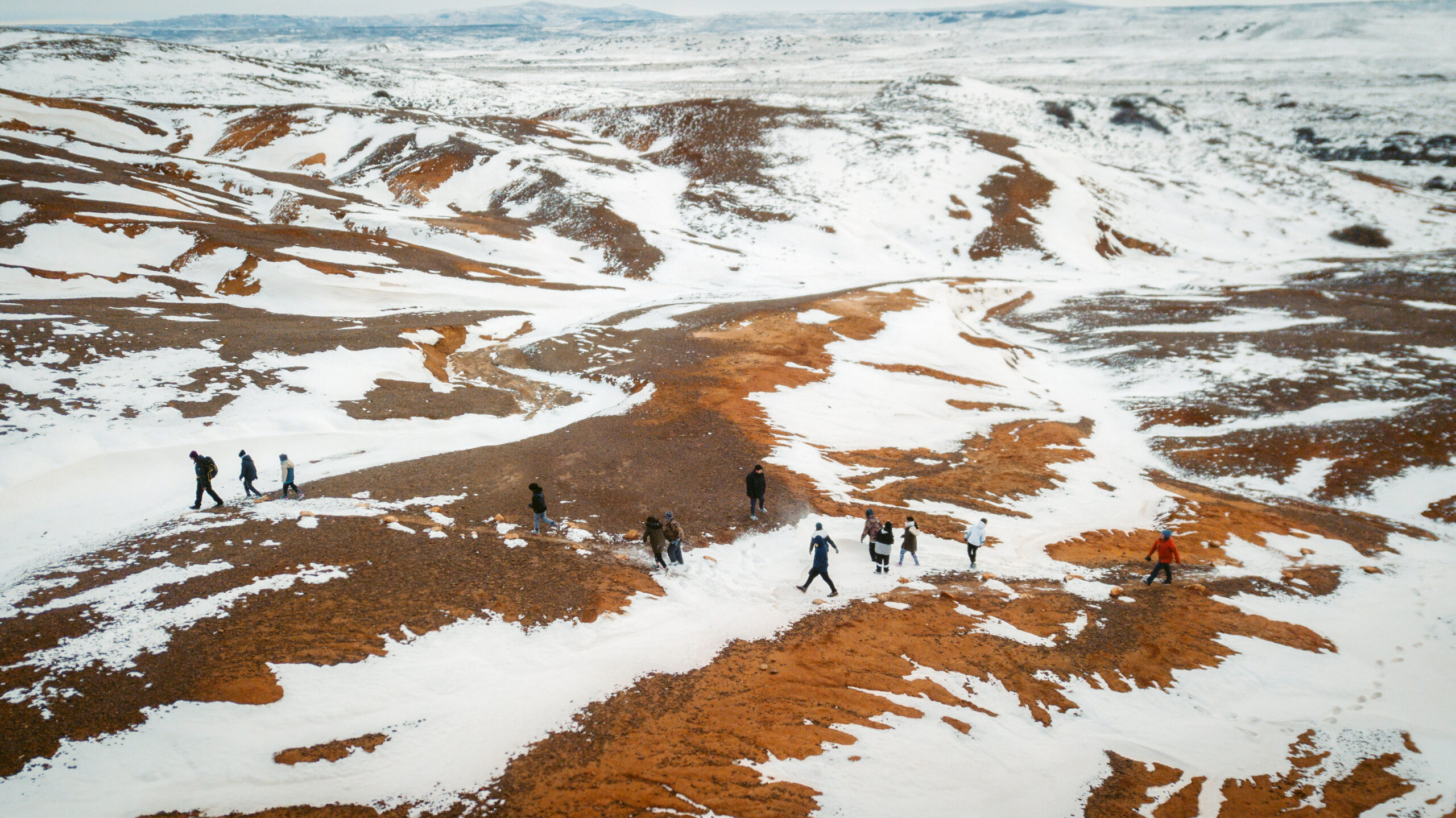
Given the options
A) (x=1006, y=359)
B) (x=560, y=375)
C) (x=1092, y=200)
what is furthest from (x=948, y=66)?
(x=560, y=375)

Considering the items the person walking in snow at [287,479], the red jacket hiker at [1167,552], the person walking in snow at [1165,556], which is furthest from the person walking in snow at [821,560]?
the person walking in snow at [287,479]

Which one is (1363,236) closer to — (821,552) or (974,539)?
(974,539)

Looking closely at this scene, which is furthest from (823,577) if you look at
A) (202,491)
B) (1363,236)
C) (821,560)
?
(1363,236)

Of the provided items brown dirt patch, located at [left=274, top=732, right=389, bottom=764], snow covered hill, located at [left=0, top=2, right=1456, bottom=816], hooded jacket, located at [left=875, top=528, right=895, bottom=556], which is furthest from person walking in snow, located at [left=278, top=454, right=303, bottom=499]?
hooded jacket, located at [left=875, top=528, right=895, bottom=556]

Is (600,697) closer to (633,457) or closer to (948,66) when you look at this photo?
(633,457)

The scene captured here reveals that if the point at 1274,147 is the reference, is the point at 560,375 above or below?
below

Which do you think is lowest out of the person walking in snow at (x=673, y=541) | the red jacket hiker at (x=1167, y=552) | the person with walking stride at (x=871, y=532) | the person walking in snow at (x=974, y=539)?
the red jacket hiker at (x=1167, y=552)

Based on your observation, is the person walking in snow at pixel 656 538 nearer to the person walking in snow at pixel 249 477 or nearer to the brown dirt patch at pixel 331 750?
the brown dirt patch at pixel 331 750
